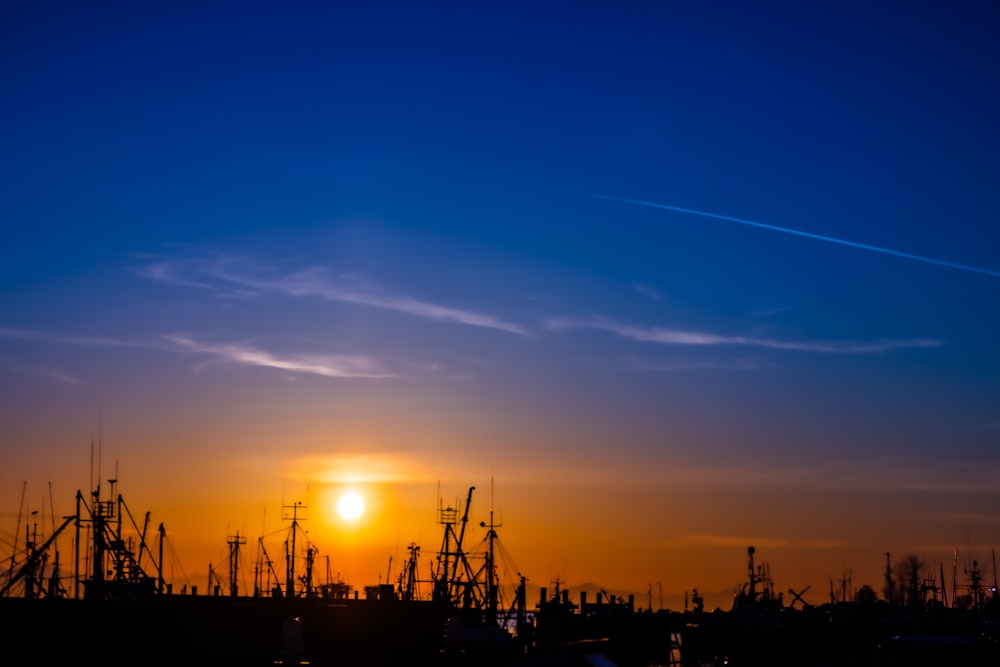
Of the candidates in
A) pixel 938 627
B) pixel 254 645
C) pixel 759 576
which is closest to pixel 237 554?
pixel 759 576

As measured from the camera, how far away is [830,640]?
395 ft

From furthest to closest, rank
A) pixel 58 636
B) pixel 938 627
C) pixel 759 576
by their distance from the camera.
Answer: pixel 759 576
pixel 938 627
pixel 58 636

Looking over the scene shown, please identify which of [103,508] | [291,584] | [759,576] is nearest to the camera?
[103,508]

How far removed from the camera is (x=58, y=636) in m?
52.1

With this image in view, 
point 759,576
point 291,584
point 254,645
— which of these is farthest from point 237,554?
point 254,645

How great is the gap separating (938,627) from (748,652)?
20148 mm

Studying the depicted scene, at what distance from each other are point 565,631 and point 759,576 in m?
32.1

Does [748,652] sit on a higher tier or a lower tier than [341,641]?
lower

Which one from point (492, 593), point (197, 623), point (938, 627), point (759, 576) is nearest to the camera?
point (197, 623)

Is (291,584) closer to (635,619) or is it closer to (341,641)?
(635,619)

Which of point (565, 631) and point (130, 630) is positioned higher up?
point (130, 630)

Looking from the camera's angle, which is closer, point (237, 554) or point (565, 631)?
point (565, 631)

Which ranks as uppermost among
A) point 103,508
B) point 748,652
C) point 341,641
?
point 103,508

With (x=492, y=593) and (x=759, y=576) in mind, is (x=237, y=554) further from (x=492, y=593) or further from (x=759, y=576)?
(x=759, y=576)
